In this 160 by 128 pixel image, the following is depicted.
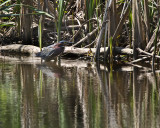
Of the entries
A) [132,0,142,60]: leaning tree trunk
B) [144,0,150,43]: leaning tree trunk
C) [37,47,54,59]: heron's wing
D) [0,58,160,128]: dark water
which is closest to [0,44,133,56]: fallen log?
[132,0,142,60]: leaning tree trunk

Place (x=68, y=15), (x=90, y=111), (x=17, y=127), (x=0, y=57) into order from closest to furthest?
(x=17, y=127), (x=90, y=111), (x=0, y=57), (x=68, y=15)

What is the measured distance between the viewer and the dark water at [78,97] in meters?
3.72

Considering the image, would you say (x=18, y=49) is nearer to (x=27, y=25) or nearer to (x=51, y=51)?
(x=27, y=25)

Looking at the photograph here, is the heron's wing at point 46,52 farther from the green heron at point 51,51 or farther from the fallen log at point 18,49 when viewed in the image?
the fallen log at point 18,49

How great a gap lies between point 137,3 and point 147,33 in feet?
2.54

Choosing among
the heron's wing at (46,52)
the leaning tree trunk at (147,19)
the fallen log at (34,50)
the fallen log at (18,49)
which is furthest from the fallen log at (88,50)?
the fallen log at (18,49)

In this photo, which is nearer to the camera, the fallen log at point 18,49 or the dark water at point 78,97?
the dark water at point 78,97

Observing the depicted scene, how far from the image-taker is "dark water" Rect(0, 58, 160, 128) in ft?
12.2

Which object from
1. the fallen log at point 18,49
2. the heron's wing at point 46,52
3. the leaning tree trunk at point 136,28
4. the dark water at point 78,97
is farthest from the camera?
the fallen log at point 18,49

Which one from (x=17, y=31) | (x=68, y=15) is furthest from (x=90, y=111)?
(x=68, y=15)

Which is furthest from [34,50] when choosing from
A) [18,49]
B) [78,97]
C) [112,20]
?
[78,97]

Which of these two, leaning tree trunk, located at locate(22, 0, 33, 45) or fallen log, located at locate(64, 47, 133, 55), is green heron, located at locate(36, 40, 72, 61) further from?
leaning tree trunk, located at locate(22, 0, 33, 45)

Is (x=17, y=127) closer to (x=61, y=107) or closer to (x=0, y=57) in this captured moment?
(x=61, y=107)

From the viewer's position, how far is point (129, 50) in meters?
8.50
